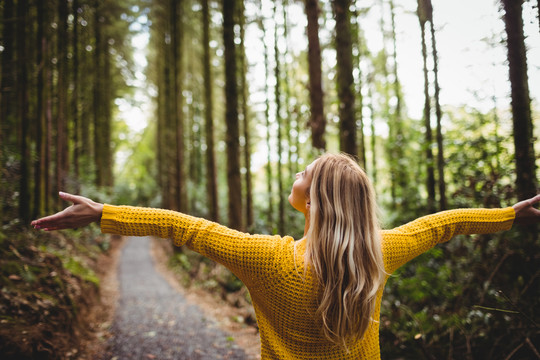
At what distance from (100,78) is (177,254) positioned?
11.0m

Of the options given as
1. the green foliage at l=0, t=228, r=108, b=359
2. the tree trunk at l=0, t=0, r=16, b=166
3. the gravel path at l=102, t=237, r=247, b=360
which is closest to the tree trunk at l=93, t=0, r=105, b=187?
the tree trunk at l=0, t=0, r=16, b=166

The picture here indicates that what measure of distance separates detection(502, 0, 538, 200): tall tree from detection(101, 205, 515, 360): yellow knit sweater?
2816 millimetres

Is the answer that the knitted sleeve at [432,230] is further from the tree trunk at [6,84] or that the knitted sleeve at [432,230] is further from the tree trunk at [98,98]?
the tree trunk at [98,98]

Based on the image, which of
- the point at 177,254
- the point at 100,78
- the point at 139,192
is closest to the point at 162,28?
the point at 100,78

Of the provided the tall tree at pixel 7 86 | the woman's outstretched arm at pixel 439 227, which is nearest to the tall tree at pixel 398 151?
the woman's outstretched arm at pixel 439 227

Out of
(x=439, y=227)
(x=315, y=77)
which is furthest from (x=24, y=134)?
(x=439, y=227)

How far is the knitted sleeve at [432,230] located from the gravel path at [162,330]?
13.9 feet

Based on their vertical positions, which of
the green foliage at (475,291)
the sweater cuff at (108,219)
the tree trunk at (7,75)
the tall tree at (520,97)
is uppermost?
the tree trunk at (7,75)

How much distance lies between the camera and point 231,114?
10109 millimetres

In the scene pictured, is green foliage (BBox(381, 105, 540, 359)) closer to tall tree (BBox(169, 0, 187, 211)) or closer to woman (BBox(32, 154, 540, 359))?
woman (BBox(32, 154, 540, 359))

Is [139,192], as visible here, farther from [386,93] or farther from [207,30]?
[386,93]

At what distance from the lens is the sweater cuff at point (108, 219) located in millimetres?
1629

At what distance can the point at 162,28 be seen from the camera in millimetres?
18031

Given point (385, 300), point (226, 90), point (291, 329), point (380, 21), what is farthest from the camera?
point (380, 21)
